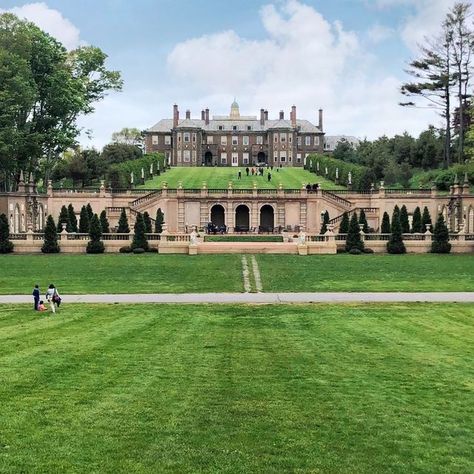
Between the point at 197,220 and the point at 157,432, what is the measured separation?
58409mm

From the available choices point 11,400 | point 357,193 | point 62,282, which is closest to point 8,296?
point 62,282

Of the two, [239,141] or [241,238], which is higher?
[239,141]

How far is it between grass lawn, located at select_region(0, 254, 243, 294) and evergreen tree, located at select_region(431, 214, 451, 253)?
14.5 m

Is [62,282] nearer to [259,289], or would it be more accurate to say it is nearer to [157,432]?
[259,289]

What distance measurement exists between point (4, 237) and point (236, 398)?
3817 cm

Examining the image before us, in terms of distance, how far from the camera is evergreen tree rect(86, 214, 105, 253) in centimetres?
4612

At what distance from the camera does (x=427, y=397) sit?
38.1ft

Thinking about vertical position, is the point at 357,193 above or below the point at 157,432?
above

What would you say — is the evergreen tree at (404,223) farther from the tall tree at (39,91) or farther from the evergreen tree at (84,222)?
the tall tree at (39,91)

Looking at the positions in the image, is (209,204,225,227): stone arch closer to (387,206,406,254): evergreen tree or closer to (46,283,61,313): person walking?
(387,206,406,254): evergreen tree

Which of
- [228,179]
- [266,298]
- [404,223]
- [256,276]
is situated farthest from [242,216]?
[266,298]

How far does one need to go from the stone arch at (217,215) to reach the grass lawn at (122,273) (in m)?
25.2

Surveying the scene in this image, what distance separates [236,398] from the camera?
11359 millimetres

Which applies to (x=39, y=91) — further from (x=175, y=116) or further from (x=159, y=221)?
(x=175, y=116)
